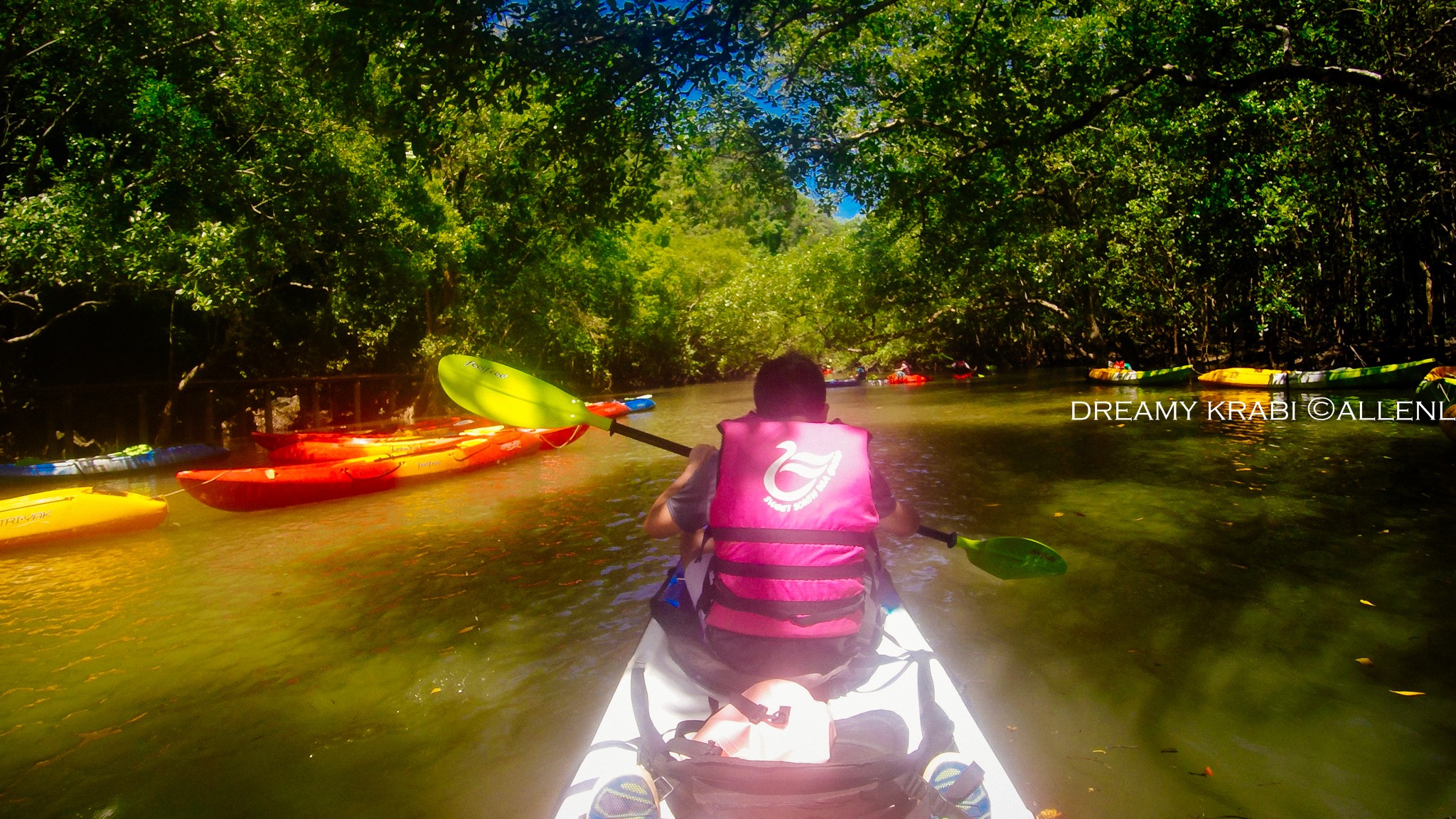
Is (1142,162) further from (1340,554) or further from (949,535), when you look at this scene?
(949,535)

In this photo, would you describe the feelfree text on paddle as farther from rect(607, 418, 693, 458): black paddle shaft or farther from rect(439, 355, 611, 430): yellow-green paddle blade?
rect(439, 355, 611, 430): yellow-green paddle blade

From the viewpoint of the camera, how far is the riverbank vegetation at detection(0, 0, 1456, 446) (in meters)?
7.86

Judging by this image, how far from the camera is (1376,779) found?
2.76m

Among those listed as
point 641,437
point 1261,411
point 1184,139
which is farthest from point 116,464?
point 1261,411

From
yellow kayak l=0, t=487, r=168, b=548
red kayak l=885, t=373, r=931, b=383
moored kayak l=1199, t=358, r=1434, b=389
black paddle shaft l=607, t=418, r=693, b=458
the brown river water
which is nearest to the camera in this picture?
the brown river water

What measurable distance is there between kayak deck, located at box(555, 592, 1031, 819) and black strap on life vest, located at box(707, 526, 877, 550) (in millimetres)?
495

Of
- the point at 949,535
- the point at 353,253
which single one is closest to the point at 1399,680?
the point at 949,535

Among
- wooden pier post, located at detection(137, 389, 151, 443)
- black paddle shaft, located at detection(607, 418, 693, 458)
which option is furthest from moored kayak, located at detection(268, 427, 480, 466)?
black paddle shaft, located at detection(607, 418, 693, 458)

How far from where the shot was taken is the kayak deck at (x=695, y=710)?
1.91 meters

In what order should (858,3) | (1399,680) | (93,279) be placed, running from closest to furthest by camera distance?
(1399,680)
(858,3)
(93,279)

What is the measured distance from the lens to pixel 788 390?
2.48 m

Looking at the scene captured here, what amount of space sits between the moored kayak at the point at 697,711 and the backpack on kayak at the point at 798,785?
6cm

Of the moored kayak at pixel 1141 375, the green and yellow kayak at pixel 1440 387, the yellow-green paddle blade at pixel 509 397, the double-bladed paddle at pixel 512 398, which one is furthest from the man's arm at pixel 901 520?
the moored kayak at pixel 1141 375

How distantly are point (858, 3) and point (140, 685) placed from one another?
8114mm
